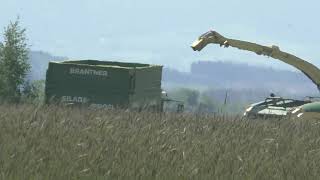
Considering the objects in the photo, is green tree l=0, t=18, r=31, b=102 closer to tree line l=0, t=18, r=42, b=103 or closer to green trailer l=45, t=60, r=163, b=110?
tree line l=0, t=18, r=42, b=103

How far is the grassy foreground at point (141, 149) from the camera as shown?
6.15m

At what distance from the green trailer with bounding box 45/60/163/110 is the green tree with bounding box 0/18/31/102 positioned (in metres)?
8.88

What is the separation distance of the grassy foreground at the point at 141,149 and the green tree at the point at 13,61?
2018cm

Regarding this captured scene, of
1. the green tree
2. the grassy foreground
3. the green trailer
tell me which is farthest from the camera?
the green tree

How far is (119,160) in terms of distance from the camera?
21.3ft

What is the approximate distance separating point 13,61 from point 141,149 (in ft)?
83.2

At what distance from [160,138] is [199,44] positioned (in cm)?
1565

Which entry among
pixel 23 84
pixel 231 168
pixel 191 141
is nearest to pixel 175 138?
pixel 191 141

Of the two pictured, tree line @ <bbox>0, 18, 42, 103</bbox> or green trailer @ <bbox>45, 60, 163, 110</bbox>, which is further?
tree line @ <bbox>0, 18, 42, 103</bbox>

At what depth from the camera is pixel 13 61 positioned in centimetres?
3172

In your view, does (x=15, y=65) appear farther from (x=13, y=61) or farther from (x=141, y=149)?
(x=141, y=149)

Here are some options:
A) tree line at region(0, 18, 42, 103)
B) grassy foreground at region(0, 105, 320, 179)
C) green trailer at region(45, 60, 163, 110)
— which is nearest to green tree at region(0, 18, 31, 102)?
tree line at region(0, 18, 42, 103)

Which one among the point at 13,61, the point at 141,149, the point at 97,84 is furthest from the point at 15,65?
the point at 141,149

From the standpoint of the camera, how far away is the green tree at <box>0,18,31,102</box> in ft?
98.0
